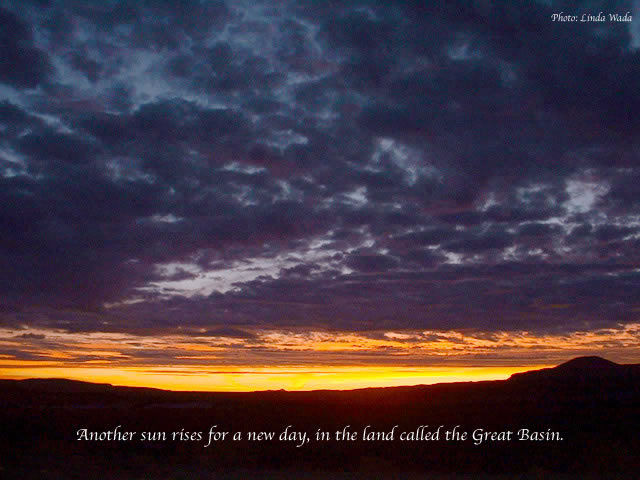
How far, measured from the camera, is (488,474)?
2416cm

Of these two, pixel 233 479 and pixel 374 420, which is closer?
pixel 233 479

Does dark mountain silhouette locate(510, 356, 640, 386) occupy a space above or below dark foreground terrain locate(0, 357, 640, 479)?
above

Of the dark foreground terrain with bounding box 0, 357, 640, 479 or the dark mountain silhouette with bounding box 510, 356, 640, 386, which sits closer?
the dark foreground terrain with bounding box 0, 357, 640, 479

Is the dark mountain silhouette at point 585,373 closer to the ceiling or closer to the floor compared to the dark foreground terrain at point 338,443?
closer to the ceiling

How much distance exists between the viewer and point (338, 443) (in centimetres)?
2945

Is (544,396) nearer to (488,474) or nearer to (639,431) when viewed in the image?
(639,431)

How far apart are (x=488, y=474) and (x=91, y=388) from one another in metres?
77.0

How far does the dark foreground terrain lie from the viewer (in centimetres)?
2367

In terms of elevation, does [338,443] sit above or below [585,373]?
below

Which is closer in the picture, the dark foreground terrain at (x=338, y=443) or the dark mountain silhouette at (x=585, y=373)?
the dark foreground terrain at (x=338, y=443)

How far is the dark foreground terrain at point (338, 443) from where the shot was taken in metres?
23.7

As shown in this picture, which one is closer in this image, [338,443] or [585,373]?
[338,443]

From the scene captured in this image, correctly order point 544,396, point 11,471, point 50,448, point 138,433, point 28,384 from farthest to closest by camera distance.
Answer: point 28,384 → point 544,396 → point 138,433 → point 50,448 → point 11,471

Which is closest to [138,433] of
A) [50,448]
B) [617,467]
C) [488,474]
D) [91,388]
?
[50,448]
